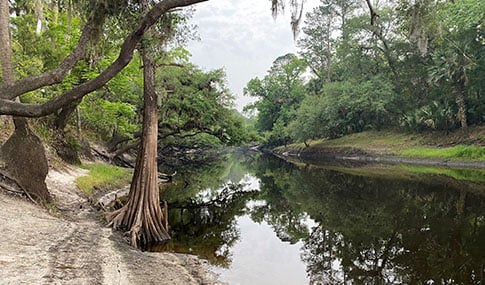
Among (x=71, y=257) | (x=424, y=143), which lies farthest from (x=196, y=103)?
(x=424, y=143)

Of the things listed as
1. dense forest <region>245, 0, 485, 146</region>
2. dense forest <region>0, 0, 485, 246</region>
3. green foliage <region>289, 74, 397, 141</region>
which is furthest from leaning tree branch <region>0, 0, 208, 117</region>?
green foliage <region>289, 74, 397, 141</region>

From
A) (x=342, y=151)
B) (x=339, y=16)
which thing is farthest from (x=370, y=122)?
(x=339, y=16)

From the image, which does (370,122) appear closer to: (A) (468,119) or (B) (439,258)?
(A) (468,119)

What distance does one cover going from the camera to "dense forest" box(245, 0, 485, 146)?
35.3 meters

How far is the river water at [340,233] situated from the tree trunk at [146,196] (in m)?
0.77

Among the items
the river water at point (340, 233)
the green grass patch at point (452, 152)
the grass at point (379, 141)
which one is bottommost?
the river water at point (340, 233)

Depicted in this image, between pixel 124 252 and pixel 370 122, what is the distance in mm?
47511

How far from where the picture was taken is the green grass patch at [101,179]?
1644 cm

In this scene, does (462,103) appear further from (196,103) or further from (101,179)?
(101,179)

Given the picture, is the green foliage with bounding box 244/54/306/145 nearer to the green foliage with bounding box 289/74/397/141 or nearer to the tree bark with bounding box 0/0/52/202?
the green foliage with bounding box 289/74/397/141

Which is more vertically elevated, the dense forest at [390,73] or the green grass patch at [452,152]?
the dense forest at [390,73]

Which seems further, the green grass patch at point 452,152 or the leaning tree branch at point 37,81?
the green grass patch at point 452,152

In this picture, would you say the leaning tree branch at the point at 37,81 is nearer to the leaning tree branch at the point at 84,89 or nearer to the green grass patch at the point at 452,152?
the leaning tree branch at the point at 84,89

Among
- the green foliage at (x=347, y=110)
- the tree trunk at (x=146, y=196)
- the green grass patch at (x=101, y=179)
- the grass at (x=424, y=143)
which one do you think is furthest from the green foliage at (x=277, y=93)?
the tree trunk at (x=146, y=196)
